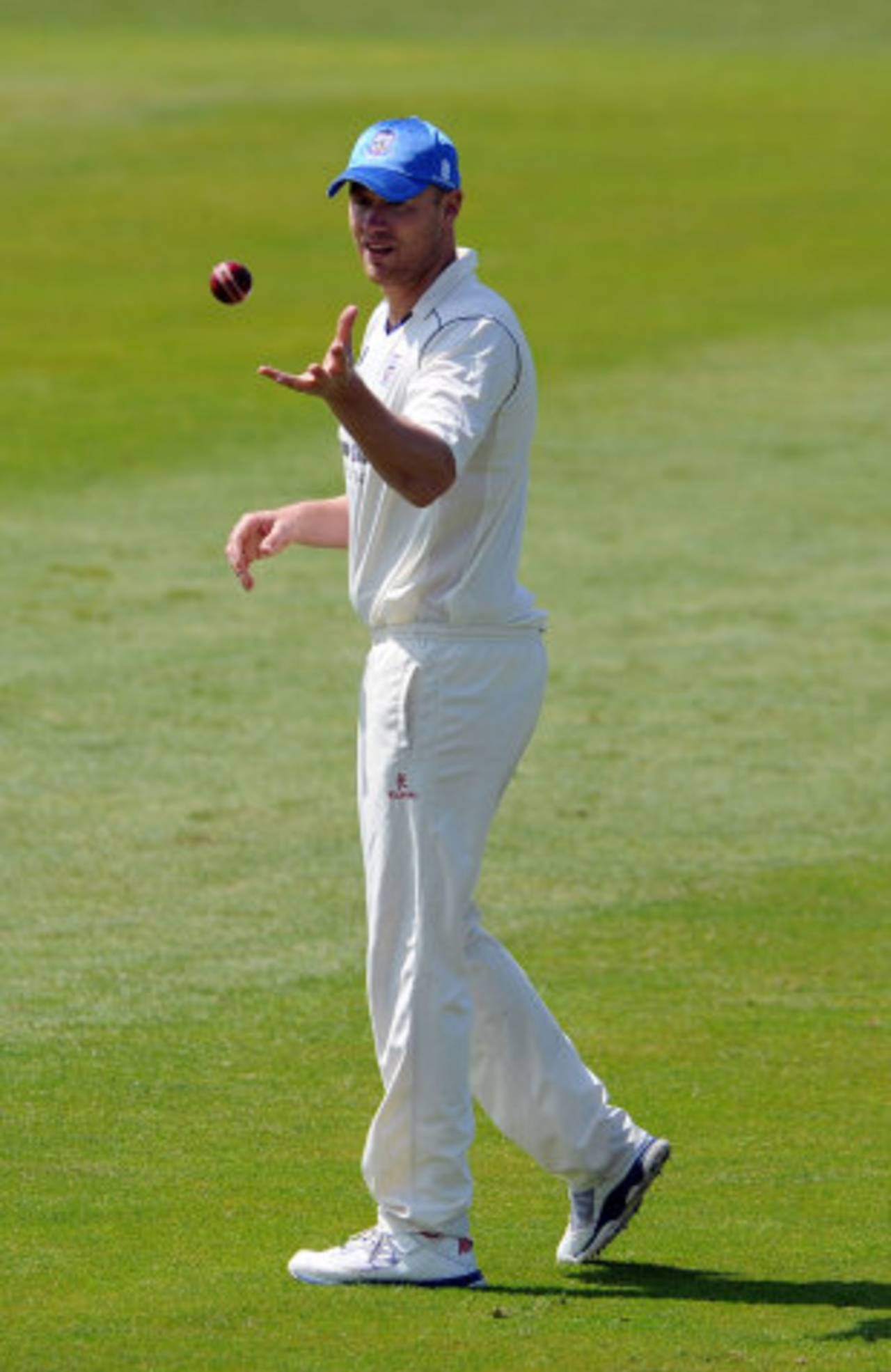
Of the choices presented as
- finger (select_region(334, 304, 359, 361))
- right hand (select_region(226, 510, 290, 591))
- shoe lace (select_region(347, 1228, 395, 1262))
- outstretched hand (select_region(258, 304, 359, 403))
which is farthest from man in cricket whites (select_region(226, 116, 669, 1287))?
right hand (select_region(226, 510, 290, 591))

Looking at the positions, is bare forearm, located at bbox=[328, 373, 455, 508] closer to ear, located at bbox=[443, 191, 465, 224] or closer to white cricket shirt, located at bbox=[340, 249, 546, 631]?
white cricket shirt, located at bbox=[340, 249, 546, 631]

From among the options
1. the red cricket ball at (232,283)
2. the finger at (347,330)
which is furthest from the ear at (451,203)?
the finger at (347,330)

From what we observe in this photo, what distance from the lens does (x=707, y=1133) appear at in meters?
7.29

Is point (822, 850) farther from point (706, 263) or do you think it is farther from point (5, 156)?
point (5, 156)

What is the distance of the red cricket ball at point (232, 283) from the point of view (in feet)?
19.7

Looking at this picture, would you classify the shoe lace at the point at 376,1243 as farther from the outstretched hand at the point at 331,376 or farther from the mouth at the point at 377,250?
the mouth at the point at 377,250

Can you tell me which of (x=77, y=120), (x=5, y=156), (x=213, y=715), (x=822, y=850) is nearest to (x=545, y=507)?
(x=213, y=715)

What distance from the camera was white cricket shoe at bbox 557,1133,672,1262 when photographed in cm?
627

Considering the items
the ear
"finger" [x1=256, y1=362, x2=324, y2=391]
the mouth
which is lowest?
"finger" [x1=256, y1=362, x2=324, y2=391]

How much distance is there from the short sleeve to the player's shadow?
170 cm

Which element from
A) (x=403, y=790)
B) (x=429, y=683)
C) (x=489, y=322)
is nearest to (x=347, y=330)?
(x=489, y=322)

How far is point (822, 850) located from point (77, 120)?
25007 mm

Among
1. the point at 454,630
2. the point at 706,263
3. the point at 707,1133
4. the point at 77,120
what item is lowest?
the point at 707,1133

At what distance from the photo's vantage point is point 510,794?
11.3 metres
